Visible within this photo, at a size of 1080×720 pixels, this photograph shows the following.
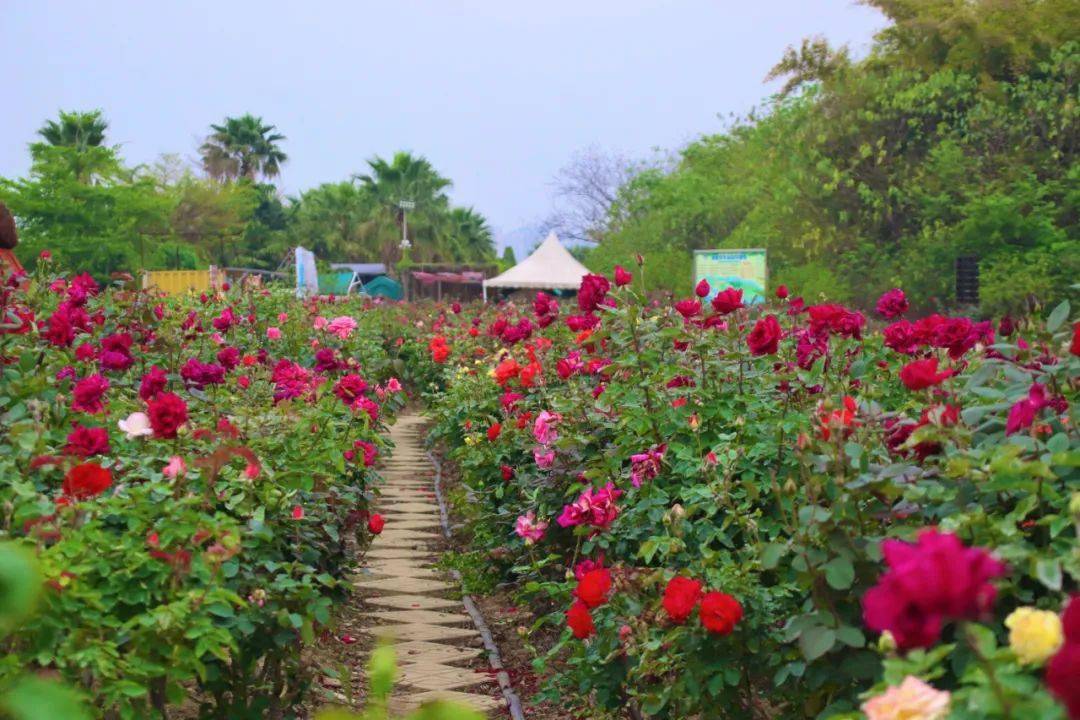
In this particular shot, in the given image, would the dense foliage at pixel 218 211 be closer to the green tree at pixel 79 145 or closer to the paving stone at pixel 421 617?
the green tree at pixel 79 145

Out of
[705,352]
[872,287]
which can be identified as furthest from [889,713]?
[872,287]

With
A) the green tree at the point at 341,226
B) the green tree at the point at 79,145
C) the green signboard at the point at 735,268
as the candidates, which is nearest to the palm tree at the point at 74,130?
the green tree at the point at 79,145

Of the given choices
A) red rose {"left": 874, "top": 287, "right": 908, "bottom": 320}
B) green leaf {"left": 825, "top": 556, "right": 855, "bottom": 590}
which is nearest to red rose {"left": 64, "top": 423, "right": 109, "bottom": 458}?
green leaf {"left": 825, "top": 556, "right": 855, "bottom": 590}

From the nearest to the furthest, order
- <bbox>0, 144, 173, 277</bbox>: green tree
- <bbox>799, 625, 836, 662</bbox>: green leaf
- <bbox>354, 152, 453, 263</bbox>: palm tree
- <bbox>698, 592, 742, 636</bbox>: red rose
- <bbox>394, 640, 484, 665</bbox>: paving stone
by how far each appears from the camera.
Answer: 1. <bbox>799, 625, 836, 662</bbox>: green leaf
2. <bbox>698, 592, 742, 636</bbox>: red rose
3. <bbox>394, 640, 484, 665</bbox>: paving stone
4. <bbox>0, 144, 173, 277</bbox>: green tree
5. <bbox>354, 152, 453, 263</bbox>: palm tree

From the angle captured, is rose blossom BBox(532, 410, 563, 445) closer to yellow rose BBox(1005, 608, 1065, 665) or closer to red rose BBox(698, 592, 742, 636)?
red rose BBox(698, 592, 742, 636)

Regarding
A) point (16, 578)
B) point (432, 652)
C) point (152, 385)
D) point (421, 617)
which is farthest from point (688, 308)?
point (16, 578)

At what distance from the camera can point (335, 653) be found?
5.47m

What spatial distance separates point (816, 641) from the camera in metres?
2.35

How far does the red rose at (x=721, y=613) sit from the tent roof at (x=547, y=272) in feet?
87.0

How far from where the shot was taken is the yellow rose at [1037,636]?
1.21m

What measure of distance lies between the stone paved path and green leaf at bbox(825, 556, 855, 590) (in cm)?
119

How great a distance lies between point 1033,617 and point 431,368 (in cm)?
1433

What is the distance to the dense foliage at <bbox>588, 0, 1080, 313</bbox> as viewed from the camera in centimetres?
2384

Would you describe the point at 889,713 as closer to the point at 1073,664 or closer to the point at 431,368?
the point at 1073,664
